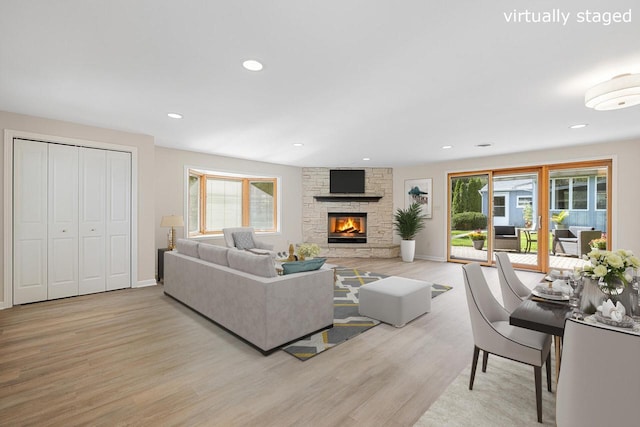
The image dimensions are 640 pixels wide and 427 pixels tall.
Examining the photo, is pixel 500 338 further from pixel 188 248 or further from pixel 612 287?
pixel 188 248

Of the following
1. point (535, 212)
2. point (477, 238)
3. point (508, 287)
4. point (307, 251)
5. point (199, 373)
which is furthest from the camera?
point (477, 238)

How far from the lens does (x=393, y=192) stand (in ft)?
27.7

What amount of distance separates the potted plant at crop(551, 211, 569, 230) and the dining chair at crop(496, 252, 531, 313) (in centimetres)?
421

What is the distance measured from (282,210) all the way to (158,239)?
3.15m

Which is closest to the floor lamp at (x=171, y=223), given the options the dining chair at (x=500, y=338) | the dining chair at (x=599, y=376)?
the dining chair at (x=500, y=338)

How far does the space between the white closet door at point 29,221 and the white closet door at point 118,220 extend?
0.76m

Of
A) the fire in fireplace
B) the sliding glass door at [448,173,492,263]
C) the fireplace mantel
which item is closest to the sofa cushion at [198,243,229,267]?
the fireplace mantel

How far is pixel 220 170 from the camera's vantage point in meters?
6.69

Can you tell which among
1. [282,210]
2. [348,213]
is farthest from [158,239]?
[348,213]

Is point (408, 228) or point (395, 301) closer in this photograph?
point (395, 301)

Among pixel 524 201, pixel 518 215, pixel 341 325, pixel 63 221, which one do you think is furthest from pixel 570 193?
pixel 63 221

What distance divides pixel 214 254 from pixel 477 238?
22.4 ft

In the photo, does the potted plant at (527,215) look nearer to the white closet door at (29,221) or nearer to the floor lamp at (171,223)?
the floor lamp at (171,223)

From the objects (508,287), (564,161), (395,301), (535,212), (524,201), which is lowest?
(395,301)
